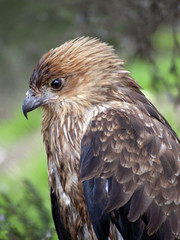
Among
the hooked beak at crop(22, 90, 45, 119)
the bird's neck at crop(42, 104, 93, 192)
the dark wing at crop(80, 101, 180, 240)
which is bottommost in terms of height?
the dark wing at crop(80, 101, 180, 240)

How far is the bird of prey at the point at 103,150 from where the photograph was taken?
13.3 feet

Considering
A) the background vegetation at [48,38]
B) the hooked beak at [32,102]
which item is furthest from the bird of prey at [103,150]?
the background vegetation at [48,38]

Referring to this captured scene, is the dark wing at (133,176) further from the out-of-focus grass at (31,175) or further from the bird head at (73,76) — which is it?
the out-of-focus grass at (31,175)

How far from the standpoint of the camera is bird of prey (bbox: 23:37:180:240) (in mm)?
4043

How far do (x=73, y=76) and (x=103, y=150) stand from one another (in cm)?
72

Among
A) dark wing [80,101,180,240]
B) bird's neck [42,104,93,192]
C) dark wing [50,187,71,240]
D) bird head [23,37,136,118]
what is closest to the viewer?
dark wing [80,101,180,240]

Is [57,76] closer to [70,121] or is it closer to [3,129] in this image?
[70,121]

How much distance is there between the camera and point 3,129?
41.6ft

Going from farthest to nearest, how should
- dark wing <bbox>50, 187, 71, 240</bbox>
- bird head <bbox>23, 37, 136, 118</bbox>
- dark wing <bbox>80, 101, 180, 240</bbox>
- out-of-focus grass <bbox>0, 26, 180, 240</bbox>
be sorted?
out-of-focus grass <bbox>0, 26, 180, 240</bbox> < dark wing <bbox>50, 187, 71, 240</bbox> < bird head <bbox>23, 37, 136, 118</bbox> < dark wing <bbox>80, 101, 180, 240</bbox>

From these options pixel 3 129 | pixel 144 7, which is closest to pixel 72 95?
pixel 144 7

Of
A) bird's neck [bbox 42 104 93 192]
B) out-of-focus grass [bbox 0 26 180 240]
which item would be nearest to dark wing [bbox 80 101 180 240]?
bird's neck [bbox 42 104 93 192]

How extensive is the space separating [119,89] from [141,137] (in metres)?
0.49

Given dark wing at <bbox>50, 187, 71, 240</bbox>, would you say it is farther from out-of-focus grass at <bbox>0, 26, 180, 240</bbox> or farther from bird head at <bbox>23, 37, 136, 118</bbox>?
bird head at <bbox>23, 37, 136, 118</bbox>

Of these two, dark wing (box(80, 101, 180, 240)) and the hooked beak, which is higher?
the hooked beak
